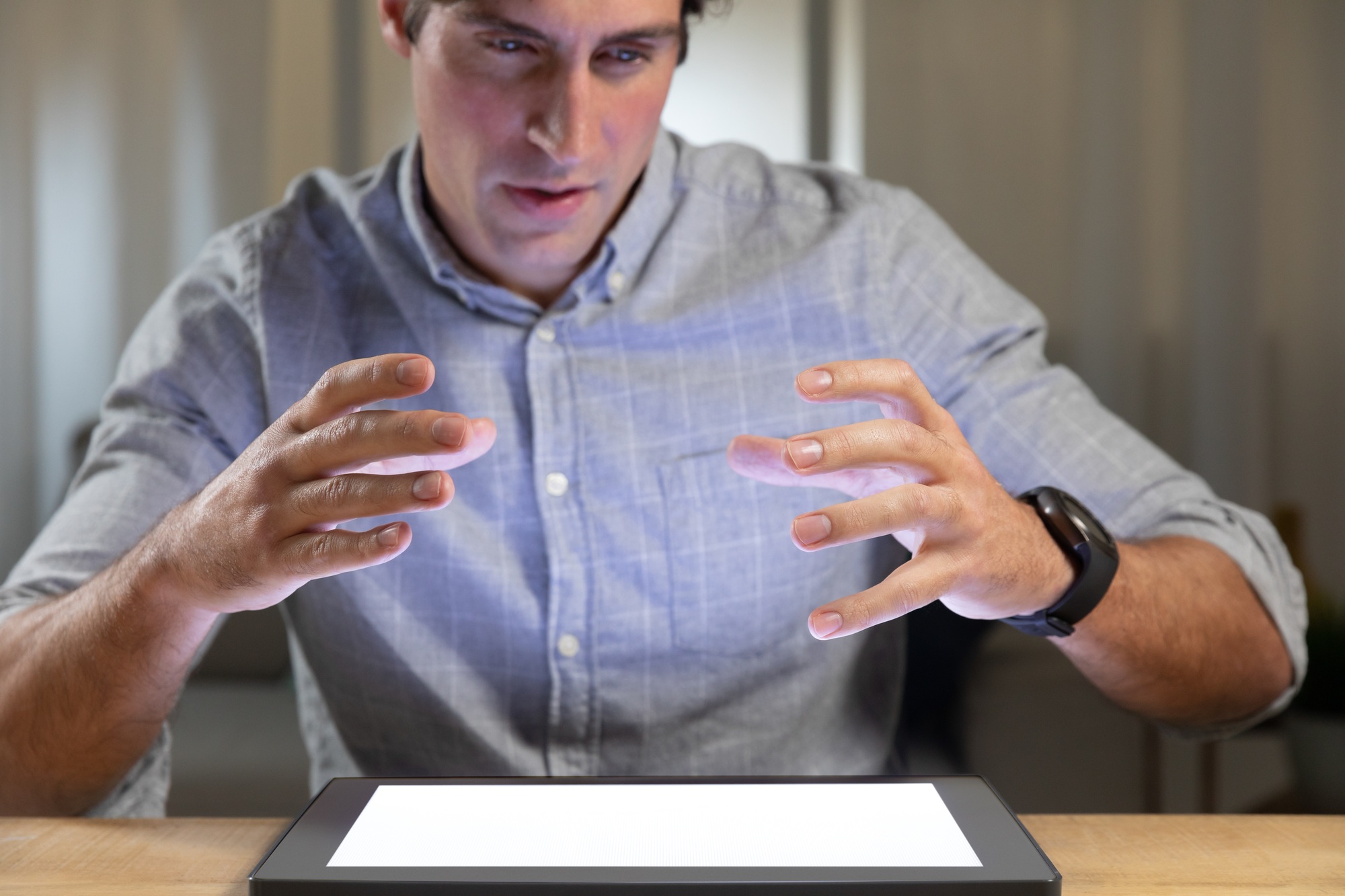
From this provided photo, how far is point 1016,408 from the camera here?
3.59ft

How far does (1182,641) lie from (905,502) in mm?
429

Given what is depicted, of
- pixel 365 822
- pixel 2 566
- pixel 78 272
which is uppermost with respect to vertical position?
pixel 78 272

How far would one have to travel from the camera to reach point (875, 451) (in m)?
0.66

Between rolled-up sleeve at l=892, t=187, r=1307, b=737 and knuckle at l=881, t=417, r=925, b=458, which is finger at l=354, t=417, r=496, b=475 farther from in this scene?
rolled-up sleeve at l=892, t=187, r=1307, b=737

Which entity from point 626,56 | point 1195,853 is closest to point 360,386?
point 626,56

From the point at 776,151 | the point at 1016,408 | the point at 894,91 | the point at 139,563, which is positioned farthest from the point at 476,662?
the point at 894,91

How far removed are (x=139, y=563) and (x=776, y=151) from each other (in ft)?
3.06

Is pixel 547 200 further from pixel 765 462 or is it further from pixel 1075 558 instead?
pixel 1075 558

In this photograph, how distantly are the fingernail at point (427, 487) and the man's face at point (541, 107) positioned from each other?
41 centimetres

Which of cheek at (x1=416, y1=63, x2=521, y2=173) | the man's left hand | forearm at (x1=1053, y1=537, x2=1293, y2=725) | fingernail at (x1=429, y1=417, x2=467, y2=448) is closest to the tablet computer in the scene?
the man's left hand

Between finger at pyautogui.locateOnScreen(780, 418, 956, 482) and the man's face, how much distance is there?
1.36ft

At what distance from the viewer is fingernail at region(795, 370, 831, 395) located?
66 cm

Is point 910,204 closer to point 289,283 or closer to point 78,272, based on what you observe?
point 289,283

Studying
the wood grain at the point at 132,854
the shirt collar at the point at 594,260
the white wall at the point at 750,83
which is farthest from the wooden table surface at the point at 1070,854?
the white wall at the point at 750,83
